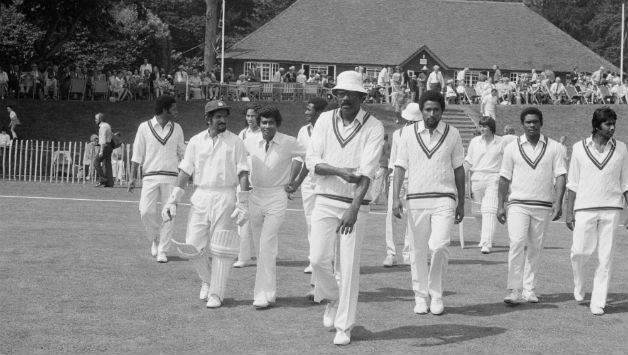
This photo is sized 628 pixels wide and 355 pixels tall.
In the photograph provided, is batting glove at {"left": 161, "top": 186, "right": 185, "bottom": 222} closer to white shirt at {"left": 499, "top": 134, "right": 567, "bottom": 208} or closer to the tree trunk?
white shirt at {"left": 499, "top": 134, "right": 567, "bottom": 208}

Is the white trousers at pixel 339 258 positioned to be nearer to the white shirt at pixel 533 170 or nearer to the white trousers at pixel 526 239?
the white trousers at pixel 526 239

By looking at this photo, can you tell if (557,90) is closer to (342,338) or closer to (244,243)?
(244,243)

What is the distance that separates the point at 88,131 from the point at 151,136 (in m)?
28.1

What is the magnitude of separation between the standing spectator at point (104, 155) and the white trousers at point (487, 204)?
16271 mm

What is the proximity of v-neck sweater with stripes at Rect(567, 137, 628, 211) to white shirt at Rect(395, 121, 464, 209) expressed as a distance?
4.81ft

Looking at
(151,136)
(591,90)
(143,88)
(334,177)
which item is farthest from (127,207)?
(591,90)

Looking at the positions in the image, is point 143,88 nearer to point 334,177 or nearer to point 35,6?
point 35,6

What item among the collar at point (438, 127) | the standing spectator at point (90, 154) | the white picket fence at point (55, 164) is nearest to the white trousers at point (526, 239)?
the collar at point (438, 127)

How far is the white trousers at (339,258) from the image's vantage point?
33.0ft

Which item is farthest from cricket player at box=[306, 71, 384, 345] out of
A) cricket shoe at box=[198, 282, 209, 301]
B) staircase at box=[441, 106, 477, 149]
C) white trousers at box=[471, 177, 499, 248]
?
staircase at box=[441, 106, 477, 149]

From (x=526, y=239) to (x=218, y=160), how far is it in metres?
3.58

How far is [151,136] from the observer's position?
50.2 feet

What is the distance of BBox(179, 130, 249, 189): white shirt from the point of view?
11867 millimetres

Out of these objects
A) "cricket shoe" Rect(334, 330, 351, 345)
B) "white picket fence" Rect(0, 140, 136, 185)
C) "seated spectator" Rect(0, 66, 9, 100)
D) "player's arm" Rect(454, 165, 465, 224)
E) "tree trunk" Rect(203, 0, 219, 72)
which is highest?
"tree trunk" Rect(203, 0, 219, 72)
